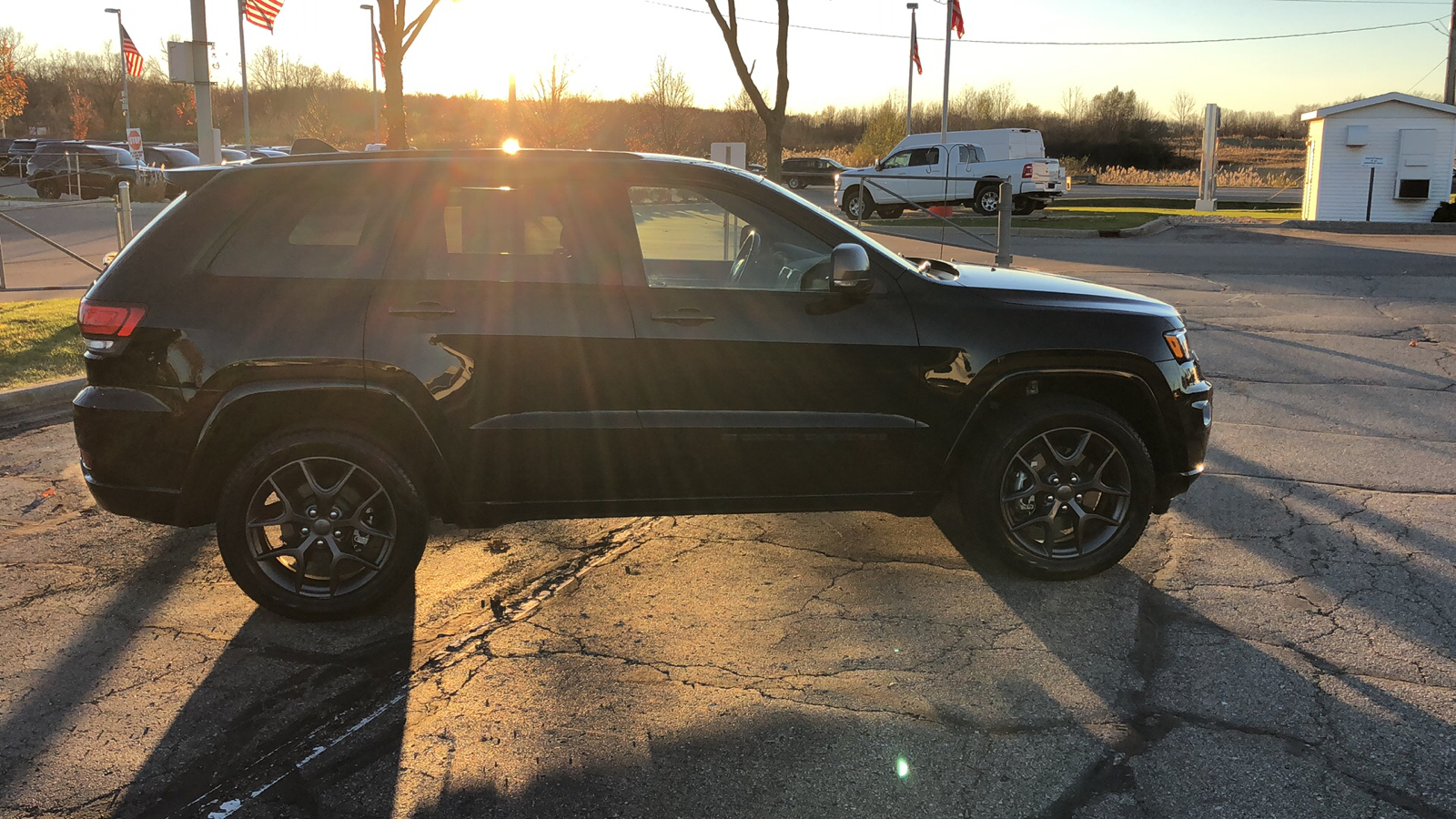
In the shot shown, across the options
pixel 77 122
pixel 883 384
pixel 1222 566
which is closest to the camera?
pixel 883 384

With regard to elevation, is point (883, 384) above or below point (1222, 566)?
above

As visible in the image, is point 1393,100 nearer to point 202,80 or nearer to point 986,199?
point 986,199

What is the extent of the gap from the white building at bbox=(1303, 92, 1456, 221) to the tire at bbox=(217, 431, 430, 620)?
81.5 feet

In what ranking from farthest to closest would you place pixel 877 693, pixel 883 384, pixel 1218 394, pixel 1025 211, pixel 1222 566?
pixel 1025 211 → pixel 1218 394 → pixel 1222 566 → pixel 883 384 → pixel 877 693

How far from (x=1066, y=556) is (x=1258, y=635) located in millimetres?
784

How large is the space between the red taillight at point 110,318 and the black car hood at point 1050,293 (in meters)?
3.02

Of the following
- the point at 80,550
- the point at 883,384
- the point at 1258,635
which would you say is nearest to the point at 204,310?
the point at 80,550

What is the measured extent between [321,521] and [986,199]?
24931 millimetres

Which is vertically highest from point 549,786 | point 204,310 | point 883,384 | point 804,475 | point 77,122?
point 77,122

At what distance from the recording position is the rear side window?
400cm

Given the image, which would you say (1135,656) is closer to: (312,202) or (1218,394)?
(312,202)

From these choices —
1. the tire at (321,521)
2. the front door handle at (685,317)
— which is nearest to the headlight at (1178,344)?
the front door handle at (685,317)

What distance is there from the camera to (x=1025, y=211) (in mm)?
27594

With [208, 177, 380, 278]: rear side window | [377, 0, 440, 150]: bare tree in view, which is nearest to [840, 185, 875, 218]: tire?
[377, 0, 440, 150]: bare tree
